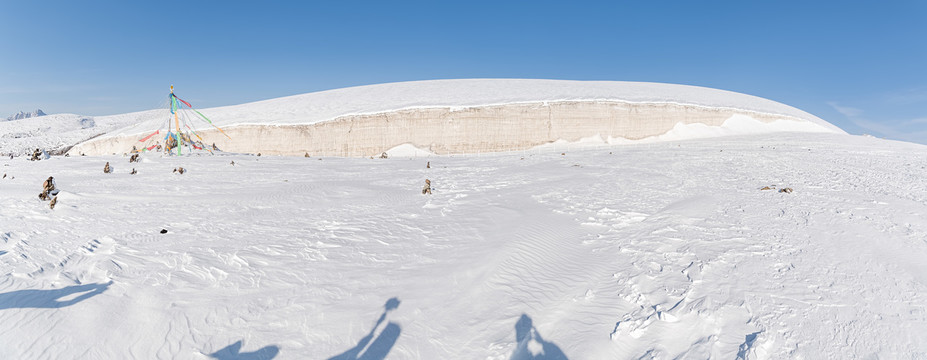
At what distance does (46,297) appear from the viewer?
3.43 m

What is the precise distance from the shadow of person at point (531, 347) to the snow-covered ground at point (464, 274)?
0.05ft

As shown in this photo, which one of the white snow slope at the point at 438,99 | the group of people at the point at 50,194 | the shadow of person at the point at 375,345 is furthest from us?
the white snow slope at the point at 438,99

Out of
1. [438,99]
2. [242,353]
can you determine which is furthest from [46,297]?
[438,99]

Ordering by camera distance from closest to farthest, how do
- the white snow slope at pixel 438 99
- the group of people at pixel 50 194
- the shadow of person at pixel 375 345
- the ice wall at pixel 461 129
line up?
the shadow of person at pixel 375 345 → the group of people at pixel 50 194 → the ice wall at pixel 461 129 → the white snow slope at pixel 438 99

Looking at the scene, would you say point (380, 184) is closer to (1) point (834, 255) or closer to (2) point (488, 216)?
(2) point (488, 216)

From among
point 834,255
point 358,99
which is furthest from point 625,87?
→ point 834,255

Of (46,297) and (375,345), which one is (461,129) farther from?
(46,297)

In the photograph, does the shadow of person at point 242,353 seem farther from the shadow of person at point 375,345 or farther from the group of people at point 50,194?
the group of people at point 50,194

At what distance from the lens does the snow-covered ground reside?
329 centimetres

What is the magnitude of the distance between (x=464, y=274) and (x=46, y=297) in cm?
366

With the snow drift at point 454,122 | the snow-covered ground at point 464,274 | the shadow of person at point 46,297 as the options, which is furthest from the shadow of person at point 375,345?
the snow drift at point 454,122

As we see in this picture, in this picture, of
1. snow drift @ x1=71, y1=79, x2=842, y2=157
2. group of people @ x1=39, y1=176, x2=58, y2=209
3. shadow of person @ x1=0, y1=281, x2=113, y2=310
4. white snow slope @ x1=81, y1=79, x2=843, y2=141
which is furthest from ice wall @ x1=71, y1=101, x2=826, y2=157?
shadow of person @ x1=0, y1=281, x2=113, y2=310

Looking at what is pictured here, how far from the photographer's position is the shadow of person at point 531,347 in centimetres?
331

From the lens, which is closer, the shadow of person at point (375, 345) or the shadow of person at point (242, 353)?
the shadow of person at point (242, 353)
